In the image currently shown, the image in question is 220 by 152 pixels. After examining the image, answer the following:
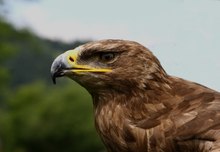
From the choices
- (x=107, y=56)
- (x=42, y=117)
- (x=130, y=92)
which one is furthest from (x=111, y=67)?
(x=42, y=117)

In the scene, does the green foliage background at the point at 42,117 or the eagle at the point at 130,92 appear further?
the green foliage background at the point at 42,117

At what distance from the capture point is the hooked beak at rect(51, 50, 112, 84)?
4219 millimetres

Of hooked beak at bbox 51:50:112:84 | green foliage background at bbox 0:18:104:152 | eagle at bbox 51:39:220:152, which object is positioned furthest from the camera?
green foliage background at bbox 0:18:104:152

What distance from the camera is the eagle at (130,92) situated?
402cm

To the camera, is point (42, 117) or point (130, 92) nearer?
point (130, 92)

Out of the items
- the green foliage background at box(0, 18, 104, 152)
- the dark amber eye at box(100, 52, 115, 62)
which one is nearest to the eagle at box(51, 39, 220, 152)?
the dark amber eye at box(100, 52, 115, 62)

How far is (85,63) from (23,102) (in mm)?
37395

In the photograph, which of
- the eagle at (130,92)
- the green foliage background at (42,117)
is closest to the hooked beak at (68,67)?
the eagle at (130,92)

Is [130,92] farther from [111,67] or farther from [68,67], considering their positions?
[68,67]

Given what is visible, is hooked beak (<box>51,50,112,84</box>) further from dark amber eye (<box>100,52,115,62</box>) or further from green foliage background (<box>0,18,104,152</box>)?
green foliage background (<box>0,18,104,152</box>)

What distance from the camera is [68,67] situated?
425cm

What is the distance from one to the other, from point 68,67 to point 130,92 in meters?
0.37

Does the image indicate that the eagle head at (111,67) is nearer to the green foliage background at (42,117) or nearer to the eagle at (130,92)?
the eagle at (130,92)

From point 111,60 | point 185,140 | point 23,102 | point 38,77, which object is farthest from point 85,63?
point 38,77
